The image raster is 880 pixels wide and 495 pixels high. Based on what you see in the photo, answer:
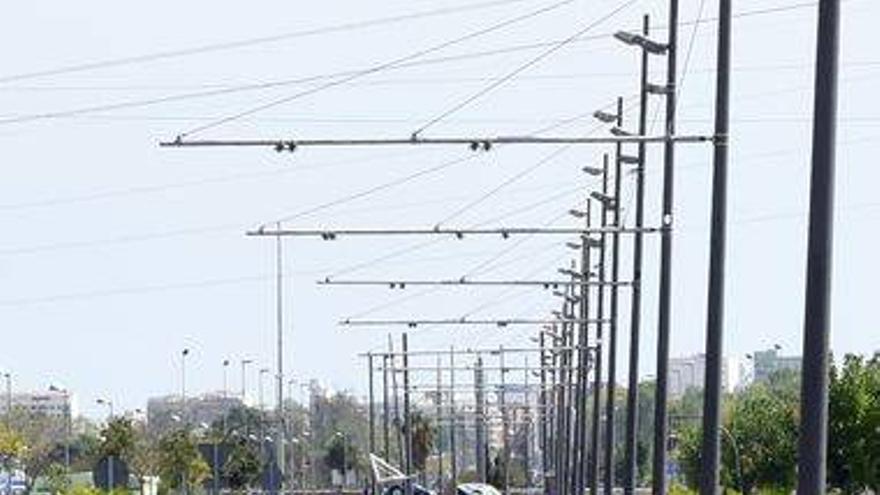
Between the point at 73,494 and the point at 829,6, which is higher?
the point at 829,6

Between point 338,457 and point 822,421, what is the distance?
173 metres

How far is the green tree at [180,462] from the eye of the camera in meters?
150

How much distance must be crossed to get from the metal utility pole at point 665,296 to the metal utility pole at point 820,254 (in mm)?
22946

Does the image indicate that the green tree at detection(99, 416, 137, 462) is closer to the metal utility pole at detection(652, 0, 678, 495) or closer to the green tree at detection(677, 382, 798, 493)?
the green tree at detection(677, 382, 798, 493)

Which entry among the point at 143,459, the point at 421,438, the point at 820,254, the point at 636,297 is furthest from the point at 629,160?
the point at 143,459

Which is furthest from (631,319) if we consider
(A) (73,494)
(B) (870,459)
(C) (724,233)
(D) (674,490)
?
(A) (73,494)

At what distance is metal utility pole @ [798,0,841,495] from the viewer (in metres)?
25.4

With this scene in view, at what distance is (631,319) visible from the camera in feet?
197

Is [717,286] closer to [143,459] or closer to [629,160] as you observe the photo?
[629,160]

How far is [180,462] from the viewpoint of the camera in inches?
5901

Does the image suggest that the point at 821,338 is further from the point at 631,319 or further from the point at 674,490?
the point at 674,490

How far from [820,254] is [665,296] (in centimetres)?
2518

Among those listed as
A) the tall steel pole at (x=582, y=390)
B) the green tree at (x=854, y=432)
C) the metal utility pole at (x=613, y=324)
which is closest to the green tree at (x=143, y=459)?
the tall steel pole at (x=582, y=390)

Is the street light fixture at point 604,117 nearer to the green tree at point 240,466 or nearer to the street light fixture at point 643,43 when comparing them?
the street light fixture at point 643,43
